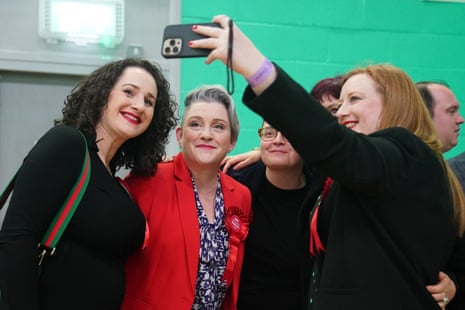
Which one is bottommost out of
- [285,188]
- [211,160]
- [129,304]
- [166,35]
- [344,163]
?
[129,304]

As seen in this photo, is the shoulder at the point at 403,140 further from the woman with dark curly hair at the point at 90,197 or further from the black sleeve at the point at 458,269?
the woman with dark curly hair at the point at 90,197

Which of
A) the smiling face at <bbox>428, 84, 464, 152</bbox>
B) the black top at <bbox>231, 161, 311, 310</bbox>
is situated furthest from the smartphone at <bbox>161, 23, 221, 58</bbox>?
the smiling face at <bbox>428, 84, 464, 152</bbox>

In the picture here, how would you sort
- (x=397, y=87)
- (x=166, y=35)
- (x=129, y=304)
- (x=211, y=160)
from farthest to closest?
(x=211, y=160) < (x=129, y=304) < (x=397, y=87) < (x=166, y=35)

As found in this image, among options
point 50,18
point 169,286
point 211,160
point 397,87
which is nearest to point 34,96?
point 50,18

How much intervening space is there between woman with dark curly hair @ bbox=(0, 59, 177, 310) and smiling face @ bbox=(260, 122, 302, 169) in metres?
0.45

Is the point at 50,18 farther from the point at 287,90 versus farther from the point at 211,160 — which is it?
the point at 287,90

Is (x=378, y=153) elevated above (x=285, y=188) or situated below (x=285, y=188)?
above

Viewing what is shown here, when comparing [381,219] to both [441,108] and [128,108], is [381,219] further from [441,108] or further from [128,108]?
[441,108]

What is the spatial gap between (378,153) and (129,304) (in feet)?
3.50

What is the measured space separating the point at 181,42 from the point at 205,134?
2.62 ft

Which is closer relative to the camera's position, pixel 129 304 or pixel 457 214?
pixel 457 214

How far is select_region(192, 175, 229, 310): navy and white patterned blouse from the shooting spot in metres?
1.88

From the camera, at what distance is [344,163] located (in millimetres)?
1102

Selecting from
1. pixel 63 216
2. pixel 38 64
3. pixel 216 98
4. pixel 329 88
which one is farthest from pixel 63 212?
pixel 38 64
